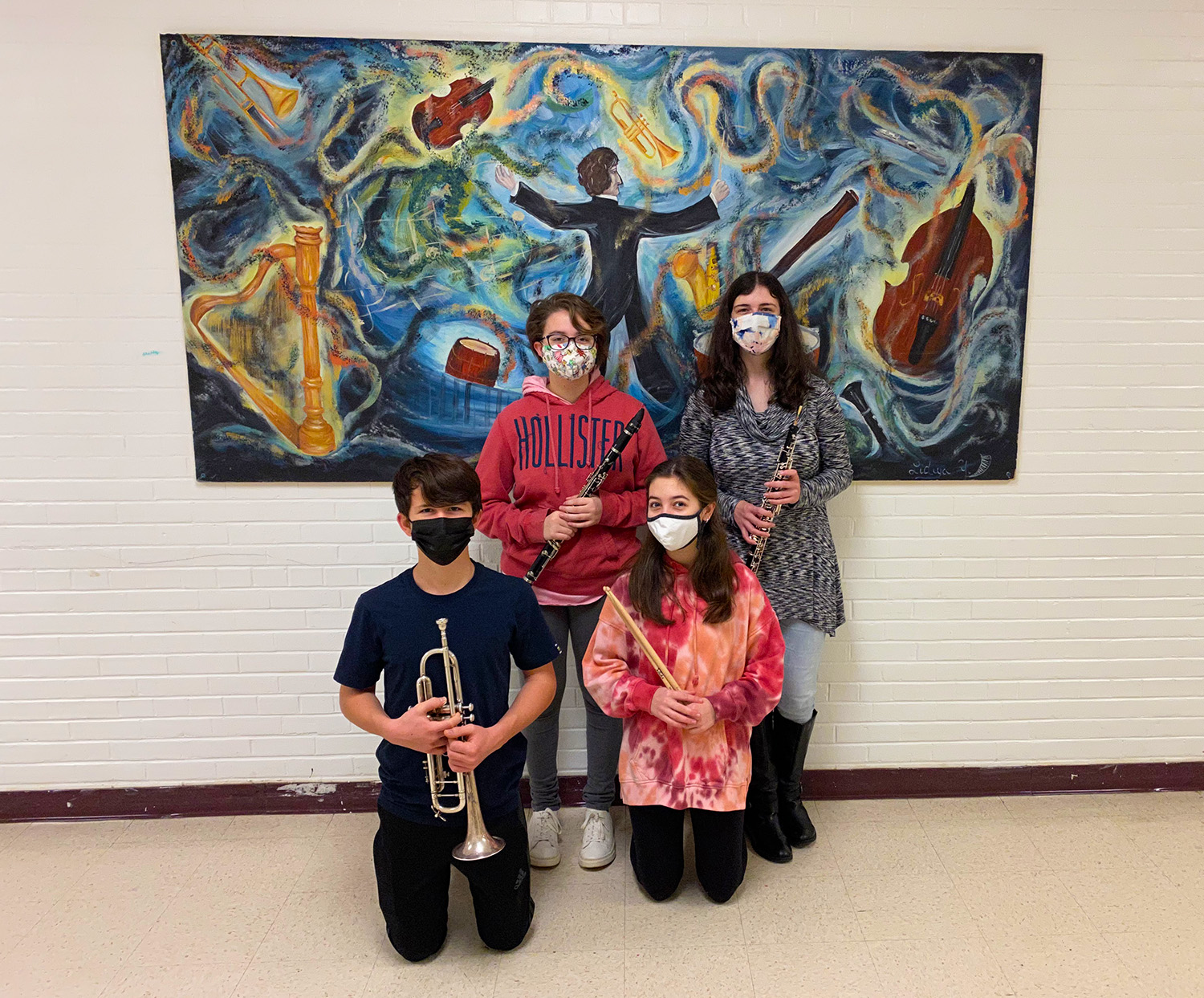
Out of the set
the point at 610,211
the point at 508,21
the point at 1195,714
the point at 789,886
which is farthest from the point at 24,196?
the point at 1195,714

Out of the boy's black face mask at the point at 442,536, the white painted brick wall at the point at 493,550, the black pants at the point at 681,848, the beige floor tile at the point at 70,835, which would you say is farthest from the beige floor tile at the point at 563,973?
the beige floor tile at the point at 70,835

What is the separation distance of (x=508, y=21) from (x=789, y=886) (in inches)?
99.4

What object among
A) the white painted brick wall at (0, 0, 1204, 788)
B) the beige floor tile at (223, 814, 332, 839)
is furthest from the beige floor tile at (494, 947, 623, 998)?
the beige floor tile at (223, 814, 332, 839)

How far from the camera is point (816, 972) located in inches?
78.9

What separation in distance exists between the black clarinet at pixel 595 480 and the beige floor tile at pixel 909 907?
1.19m

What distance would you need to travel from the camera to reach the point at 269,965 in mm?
2049

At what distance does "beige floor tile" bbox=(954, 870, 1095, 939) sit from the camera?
2.15 meters

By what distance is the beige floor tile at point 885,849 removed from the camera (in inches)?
94.8

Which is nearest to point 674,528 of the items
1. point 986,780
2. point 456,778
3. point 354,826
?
point 456,778

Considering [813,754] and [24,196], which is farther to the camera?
[813,754]

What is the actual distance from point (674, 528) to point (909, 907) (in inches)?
46.1

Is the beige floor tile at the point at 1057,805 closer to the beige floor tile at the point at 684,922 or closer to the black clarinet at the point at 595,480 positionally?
the beige floor tile at the point at 684,922

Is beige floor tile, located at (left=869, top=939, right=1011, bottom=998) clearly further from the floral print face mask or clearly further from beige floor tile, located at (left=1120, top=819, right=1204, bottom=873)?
the floral print face mask

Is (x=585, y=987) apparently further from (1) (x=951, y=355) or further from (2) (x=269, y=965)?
(1) (x=951, y=355)
